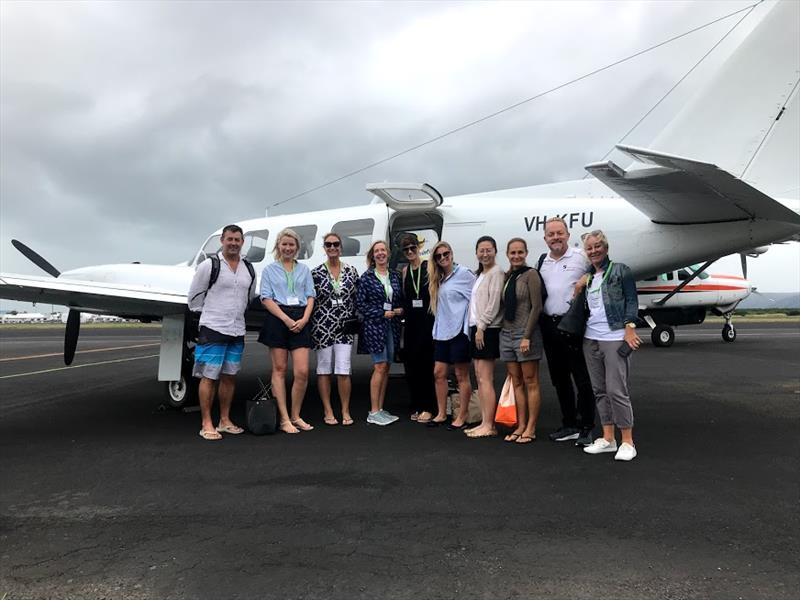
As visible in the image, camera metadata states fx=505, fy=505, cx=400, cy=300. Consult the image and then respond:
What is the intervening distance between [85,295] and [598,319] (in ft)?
17.0

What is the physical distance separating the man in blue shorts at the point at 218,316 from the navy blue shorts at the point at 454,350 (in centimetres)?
202

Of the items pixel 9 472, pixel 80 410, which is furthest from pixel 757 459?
pixel 80 410

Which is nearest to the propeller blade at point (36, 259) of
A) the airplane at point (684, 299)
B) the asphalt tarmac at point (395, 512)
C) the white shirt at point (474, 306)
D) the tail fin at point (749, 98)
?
the asphalt tarmac at point (395, 512)

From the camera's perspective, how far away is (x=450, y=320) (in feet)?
16.7

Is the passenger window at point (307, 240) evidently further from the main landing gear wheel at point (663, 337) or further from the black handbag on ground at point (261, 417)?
the main landing gear wheel at point (663, 337)

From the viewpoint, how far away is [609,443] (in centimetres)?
435

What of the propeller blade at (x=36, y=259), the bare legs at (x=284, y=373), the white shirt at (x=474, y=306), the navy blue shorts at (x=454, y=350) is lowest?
the bare legs at (x=284, y=373)

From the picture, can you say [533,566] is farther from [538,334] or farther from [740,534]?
[538,334]

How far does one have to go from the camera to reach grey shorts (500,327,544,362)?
14.9 feet

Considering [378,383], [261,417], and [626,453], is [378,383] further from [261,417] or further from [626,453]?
[626,453]

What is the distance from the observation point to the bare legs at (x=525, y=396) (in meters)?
4.60

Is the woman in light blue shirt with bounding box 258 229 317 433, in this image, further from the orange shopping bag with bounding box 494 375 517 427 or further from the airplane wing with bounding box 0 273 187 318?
the orange shopping bag with bounding box 494 375 517 427

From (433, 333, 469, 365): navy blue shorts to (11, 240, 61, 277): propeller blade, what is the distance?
291 inches

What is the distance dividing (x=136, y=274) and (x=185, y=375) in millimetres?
2809
